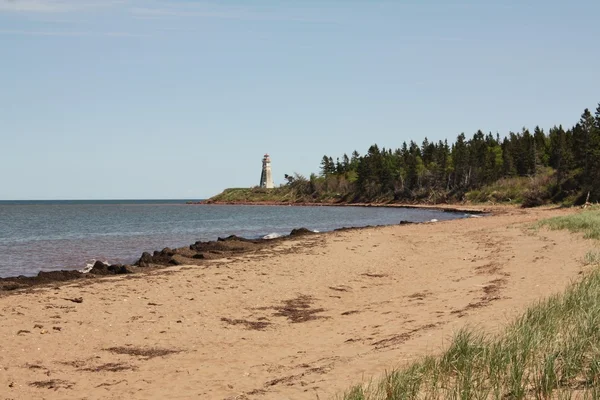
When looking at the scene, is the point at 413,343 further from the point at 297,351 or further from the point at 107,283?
the point at 107,283

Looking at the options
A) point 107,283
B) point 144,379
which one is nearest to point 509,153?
point 107,283

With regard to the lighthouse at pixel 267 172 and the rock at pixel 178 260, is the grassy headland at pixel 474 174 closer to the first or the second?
the lighthouse at pixel 267 172

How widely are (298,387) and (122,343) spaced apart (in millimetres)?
5807

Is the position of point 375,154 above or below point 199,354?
above

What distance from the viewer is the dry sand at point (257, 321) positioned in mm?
9330

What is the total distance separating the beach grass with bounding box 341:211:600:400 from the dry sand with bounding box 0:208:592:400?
3.18ft

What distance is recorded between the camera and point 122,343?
41.2 ft

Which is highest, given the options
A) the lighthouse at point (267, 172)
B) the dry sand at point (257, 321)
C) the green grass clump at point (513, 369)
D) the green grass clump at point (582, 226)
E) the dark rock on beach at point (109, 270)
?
the lighthouse at point (267, 172)

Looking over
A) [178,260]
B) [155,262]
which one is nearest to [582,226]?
[178,260]

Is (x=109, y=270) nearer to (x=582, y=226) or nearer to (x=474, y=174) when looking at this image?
(x=582, y=226)

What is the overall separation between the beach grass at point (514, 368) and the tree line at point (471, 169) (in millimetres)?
63930

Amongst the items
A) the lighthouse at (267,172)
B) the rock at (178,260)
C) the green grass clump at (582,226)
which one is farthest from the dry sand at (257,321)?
the lighthouse at (267,172)

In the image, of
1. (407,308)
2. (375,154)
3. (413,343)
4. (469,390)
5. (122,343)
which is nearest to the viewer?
(469,390)

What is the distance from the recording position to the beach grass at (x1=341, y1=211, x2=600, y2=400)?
255 inches
